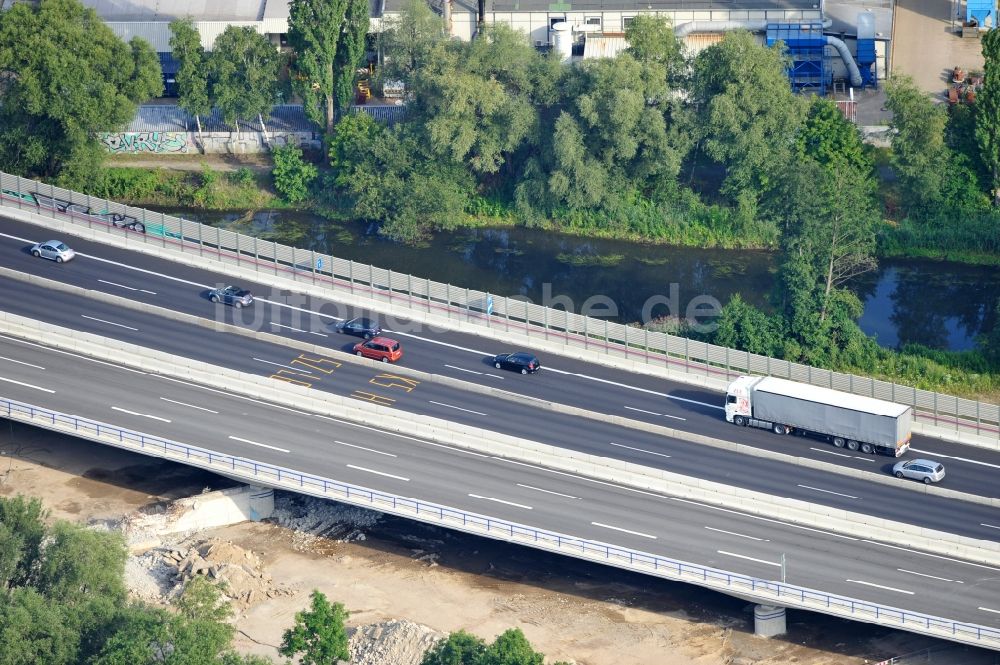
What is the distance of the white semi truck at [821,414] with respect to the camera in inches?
4547

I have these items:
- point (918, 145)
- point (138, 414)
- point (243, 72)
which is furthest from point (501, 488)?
point (243, 72)

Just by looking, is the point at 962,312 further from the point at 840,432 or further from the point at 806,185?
the point at 840,432

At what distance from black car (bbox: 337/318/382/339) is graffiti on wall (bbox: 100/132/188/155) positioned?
4301 cm

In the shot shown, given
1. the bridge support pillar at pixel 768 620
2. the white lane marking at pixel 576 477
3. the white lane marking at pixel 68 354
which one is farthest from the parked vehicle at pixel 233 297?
the bridge support pillar at pixel 768 620

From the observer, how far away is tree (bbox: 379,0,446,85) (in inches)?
6112

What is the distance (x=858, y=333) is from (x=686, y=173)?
1197 inches

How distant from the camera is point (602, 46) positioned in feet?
552

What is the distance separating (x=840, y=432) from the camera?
116750mm

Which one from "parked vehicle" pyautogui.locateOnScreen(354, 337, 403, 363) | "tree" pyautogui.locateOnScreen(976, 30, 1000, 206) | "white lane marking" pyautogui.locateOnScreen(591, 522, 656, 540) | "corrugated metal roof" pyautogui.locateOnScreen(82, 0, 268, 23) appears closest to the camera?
"white lane marking" pyautogui.locateOnScreen(591, 522, 656, 540)

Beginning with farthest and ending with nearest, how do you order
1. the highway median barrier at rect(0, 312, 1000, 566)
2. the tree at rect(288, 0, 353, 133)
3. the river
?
the tree at rect(288, 0, 353, 133) → the river → the highway median barrier at rect(0, 312, 1000, 566)

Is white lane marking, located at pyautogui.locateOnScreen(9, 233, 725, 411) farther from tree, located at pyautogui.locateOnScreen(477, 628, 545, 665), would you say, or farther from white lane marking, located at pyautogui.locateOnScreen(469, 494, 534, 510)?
tree, located at pyautogui.locateOnScreen(477, 628, 545, 665)

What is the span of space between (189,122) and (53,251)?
3296cm

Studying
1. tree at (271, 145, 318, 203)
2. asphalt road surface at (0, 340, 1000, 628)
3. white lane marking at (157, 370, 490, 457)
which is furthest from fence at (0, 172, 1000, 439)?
tree at (271, 145, 318, 203)

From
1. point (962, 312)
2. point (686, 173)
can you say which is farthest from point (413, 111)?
point (962, 312)
